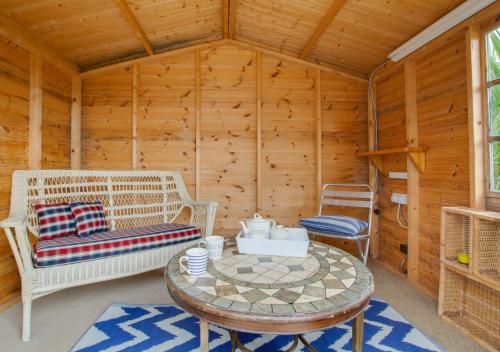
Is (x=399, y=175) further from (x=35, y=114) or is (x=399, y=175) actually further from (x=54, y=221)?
(x=35, y=114)

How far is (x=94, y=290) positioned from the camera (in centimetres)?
231

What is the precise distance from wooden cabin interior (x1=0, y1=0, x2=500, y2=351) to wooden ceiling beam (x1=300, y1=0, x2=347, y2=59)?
2cm

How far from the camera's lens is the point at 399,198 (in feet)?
8.88

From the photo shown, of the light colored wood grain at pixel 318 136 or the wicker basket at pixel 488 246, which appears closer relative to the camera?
the wicker basket at pixel 488 246

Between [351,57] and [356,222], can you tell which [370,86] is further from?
[356,222]

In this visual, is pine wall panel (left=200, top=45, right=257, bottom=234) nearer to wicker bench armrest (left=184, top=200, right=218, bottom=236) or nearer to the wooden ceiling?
the wooden ceiling

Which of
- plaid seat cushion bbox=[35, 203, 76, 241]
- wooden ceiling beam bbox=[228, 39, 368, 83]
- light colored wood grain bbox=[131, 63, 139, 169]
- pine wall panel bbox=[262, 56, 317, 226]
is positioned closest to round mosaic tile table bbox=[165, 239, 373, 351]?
plaid seat cushion bbox=[35, 203, 76, 241]

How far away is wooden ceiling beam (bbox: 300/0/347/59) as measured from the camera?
2.25m

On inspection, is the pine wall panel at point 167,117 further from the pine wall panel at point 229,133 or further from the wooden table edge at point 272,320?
the wooden table edge at point 272,320

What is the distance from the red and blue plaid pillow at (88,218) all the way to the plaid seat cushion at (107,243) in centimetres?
7

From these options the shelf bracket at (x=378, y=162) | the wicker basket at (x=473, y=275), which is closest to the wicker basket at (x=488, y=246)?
the wicker basket at (x=473, y=275)

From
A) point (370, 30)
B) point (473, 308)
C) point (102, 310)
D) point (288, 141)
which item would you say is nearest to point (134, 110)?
point (288, 141)

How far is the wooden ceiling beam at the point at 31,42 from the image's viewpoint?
2.11m

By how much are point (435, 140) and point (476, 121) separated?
0.38 meters
